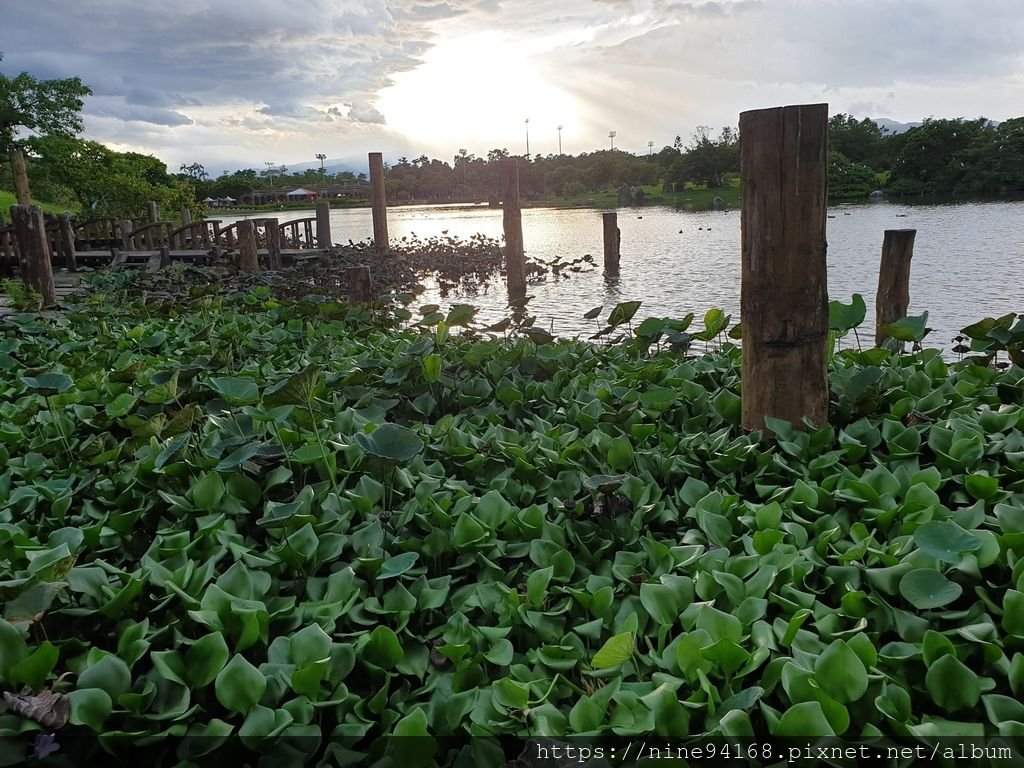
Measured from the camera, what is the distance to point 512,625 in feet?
6.90

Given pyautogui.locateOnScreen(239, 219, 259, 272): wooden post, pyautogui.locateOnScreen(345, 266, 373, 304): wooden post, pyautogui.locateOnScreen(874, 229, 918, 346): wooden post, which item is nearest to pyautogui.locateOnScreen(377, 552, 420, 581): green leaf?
pyautogui.locateOnScreen(874, 229, 918, 346): wooden post

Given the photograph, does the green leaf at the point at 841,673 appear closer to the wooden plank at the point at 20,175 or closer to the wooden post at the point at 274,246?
the wooden post at the point at 274,246

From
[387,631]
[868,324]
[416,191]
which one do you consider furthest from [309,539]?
[416,191]

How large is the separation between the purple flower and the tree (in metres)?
41.2

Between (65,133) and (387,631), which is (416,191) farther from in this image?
(387,631)

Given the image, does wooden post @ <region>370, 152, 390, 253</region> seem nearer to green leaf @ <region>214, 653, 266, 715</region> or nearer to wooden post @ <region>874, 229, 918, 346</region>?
wooden post @ <region>874, 229, 918, 346</region>

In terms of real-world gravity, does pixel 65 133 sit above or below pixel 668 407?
above

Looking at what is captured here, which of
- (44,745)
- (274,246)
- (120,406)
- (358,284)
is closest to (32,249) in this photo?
(358,284)

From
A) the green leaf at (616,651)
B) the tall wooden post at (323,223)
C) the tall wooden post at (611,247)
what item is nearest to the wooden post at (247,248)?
the tall wooden post at (323,223)

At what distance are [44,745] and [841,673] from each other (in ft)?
5.63

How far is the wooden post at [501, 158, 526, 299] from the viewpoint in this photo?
47.6 feet

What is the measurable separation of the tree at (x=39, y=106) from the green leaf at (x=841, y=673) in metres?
42.0

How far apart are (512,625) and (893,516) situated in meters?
1.27

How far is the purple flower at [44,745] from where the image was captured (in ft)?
5.14
